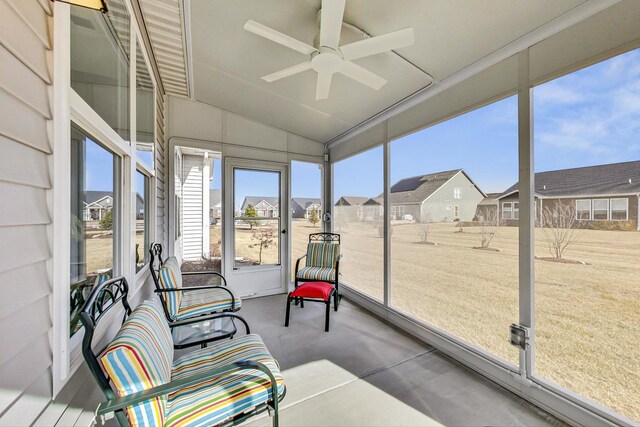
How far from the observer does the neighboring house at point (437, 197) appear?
251cm

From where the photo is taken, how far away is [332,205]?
471 cm

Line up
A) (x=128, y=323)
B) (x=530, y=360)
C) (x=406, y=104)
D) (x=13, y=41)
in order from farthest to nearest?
1. (x=406, y=104)
2. (x=530, y=360)
3. (x=128, y=323)
4. (x=13, y=41)

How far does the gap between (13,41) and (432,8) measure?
2183 millimetres

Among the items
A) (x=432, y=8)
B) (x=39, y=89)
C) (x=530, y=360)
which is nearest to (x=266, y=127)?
(x=432, y=8)

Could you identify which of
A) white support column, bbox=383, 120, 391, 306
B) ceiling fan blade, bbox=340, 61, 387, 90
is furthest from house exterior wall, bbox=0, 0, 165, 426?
white support column, bbox=383, 120, 391, 306

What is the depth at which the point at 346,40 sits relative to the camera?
219cm

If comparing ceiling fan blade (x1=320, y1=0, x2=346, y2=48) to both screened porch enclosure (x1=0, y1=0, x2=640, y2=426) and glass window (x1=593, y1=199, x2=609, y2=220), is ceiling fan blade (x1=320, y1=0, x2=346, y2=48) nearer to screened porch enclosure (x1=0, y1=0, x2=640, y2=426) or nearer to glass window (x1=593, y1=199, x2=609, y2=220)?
screened porch enclosure (x1=0, y1=0, x2=640, y2=426)

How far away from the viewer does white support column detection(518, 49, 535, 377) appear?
1968 mm

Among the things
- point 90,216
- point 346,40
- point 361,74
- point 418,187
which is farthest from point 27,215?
point 418,187

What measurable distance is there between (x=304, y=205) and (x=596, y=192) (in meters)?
3.63

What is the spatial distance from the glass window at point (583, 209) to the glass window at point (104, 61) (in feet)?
9.91

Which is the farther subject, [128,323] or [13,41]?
[128,323]

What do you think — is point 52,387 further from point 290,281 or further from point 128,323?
point 290,281

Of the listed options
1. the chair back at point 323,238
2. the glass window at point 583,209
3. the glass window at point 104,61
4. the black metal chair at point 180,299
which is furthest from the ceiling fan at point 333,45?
the chair back at point 323,238
